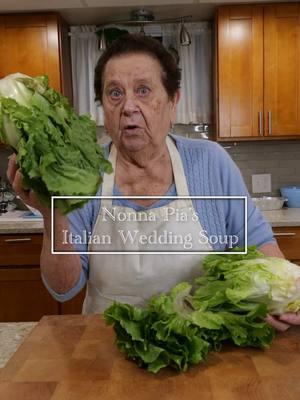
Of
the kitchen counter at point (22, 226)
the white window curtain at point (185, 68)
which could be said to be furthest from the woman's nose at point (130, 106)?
the white window curtain at point (185, 68)

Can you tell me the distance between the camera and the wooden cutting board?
0.69 meters

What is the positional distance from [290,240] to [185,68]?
1.15 m

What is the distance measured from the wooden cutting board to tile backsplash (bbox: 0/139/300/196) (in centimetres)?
184

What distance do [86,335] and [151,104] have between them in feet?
1.71

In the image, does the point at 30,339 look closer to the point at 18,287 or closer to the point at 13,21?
the point at 18,287

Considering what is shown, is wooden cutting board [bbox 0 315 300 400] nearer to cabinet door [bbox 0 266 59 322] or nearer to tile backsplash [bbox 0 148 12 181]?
cabinet door [bbox 0 266 59 322]

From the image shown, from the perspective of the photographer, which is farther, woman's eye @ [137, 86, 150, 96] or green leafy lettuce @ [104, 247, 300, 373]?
woman's eye @ [137, 86, 150, 96]

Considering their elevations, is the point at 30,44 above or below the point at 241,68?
above

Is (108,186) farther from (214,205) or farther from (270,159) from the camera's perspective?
(270,159)

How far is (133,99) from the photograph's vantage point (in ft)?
3.26

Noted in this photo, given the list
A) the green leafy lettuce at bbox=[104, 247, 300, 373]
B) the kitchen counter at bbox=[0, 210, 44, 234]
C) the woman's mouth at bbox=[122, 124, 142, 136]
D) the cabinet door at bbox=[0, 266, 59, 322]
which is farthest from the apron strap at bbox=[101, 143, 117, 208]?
the cabinet door at bbox=[0, 266, 59, 322]

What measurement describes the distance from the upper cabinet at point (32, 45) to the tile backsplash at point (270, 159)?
525mm

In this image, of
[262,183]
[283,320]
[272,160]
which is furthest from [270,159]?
[283,320]

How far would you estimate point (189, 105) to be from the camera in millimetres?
2594
